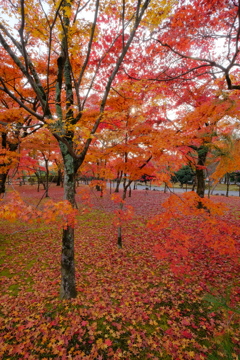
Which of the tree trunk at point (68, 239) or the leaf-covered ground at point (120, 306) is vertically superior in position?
the tree trunk at point (68, 239)

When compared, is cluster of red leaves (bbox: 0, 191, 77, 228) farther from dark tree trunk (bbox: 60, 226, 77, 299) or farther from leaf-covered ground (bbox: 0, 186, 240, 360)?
leaf-covered ground (bbox: 0, 186, 240, 360)

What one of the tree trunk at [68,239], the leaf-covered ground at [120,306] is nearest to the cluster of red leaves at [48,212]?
the tree trunk at [68,239]

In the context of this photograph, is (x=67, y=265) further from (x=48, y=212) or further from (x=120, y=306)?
(x=120, y=306)

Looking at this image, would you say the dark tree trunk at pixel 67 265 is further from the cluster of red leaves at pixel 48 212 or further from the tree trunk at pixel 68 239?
the cluster of red leaves at pixel 48 212

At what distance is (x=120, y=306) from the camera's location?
4.97 metres

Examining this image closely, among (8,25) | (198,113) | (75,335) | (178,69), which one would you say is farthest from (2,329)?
(178,69)

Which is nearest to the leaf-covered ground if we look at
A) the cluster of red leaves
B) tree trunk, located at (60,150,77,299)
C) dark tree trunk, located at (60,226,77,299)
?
dark tree trunk, located at (60,226,77,299)

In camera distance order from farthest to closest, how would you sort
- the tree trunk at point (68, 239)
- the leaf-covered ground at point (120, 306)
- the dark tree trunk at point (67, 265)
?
1. the dark tree trunk at point (67, 265)
2. the tree trunk at point (68, 239)
3. the leaf-covered ground at point (120, 306)

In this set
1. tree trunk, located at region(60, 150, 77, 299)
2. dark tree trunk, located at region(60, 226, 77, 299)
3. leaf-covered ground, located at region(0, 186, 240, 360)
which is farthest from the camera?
dark tree trunk, located at region(60, 226, 77, 299)

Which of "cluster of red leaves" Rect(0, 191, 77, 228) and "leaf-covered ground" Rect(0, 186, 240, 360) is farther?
"cluster of red leaves" Rect(0, 191, 77, 228)

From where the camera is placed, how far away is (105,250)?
8672mm

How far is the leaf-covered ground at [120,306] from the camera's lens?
3.67 m

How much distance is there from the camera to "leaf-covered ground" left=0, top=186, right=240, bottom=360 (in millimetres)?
3670

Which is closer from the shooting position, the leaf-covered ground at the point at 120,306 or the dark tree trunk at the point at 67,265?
the leaf-covered ground at the point at 120,306
